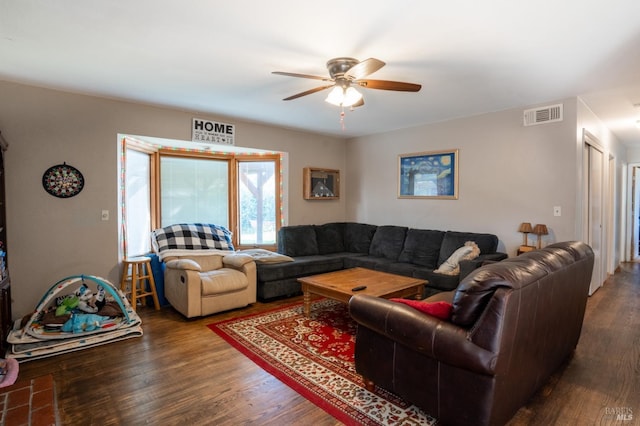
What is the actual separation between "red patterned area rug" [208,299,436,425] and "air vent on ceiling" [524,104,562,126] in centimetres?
305

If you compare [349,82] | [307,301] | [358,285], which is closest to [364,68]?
[349,82]

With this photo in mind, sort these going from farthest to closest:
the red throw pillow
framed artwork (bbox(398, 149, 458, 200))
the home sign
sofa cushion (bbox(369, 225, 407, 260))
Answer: sofa cushion (bbox(369, 225, 407, 260)), framed artwork (bbox(398, 149, 458, 200)), the home sign, the red throw pillow

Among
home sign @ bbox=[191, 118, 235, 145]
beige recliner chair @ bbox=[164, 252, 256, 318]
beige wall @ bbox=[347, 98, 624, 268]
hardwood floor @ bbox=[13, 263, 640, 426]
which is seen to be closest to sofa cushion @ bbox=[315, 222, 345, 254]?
beige wall @ bbox=[347, 98, 624, 268]

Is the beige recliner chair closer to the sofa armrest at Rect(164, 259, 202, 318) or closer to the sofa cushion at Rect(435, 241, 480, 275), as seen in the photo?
the sofa armrest at Rect(164, 259, 202, 318)

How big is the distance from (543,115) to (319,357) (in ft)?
11.7

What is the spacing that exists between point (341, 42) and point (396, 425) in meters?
2.43

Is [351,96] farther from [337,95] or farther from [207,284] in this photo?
[207,284]

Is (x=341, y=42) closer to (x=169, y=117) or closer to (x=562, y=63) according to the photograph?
(x=562, y=63)

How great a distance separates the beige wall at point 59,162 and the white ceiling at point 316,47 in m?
0.22

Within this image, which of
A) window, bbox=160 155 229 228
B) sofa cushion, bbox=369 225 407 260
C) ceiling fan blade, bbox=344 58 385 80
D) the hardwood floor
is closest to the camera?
the hardwood floor

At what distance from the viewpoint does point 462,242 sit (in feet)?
14.1

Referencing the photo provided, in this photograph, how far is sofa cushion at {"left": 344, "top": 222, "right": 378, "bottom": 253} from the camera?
5.46 m

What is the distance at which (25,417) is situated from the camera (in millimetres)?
1920

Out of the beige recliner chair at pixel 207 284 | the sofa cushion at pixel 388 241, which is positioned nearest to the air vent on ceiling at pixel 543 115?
the sofa cushion at pixel 388 241
